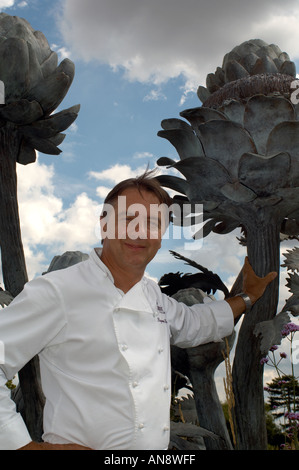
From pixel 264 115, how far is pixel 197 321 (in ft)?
2.25

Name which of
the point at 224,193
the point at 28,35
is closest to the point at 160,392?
the point at 224,193

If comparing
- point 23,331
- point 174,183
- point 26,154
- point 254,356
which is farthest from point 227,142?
point 26,154

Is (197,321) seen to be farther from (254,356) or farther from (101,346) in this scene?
(101,346)

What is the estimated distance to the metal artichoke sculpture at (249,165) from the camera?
1602 mm

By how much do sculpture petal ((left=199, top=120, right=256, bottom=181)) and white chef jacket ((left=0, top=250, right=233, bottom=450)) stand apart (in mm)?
572

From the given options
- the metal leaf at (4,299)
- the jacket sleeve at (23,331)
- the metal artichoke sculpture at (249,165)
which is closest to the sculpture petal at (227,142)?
the metal artichoke sculpture at (249,165)

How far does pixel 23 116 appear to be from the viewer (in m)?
2.13

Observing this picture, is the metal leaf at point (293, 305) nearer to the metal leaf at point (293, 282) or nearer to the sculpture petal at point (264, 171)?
the metal leaf at point (293, 282)

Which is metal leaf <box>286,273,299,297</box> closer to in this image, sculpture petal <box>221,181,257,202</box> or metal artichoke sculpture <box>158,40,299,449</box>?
metal artichoke sculpture <box>158,40,299,449</box>

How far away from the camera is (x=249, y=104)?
1607mm

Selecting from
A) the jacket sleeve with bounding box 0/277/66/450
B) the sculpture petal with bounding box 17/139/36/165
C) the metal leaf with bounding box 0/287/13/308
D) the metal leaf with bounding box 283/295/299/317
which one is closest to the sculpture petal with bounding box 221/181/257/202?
the metal leaf with bounding box 283/295/299/317

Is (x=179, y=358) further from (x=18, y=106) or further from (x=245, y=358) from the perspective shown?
(x=18, y=106)

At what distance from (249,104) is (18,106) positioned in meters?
0.98

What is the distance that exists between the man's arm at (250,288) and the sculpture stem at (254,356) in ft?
0.10
